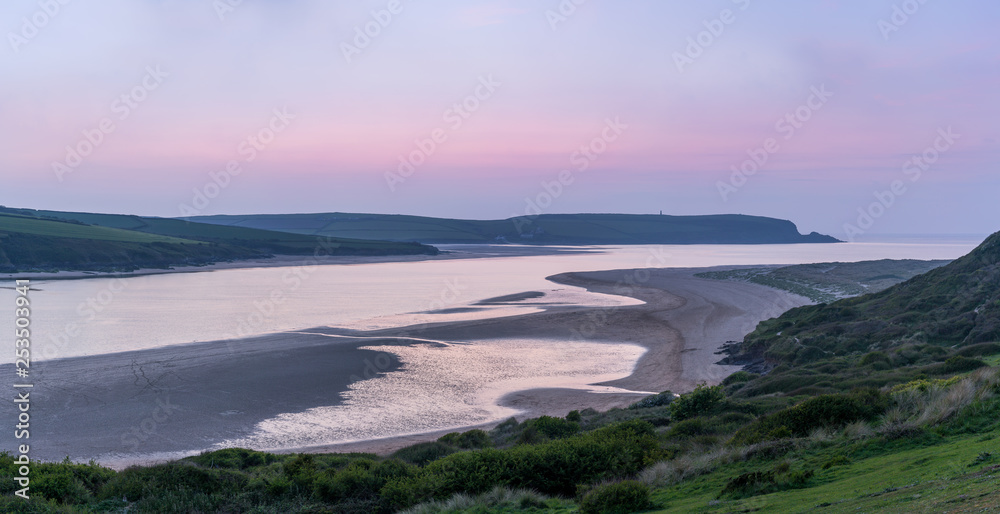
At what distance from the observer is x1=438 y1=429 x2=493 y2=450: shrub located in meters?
15.9

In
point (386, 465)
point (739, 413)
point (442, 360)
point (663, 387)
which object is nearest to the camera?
point (386, 465)

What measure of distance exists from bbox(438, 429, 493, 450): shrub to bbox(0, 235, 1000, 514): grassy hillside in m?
0.05

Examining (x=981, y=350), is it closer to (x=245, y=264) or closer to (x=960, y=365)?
(x=960, y=365)

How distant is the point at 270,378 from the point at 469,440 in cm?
1174

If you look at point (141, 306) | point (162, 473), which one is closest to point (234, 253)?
point (141, 306)

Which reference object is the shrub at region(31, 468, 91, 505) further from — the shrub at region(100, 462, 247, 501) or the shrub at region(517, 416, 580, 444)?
the shrub at region(517, 416, 580, 444)

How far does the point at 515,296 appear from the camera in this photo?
53719 mm

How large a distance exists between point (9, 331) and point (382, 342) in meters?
19.1

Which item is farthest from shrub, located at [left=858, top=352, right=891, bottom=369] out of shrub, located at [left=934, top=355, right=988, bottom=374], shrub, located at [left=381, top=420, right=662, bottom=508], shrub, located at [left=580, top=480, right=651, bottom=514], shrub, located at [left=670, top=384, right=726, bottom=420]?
shrub, located at [left=580, top=480, right=651, bottom=514]

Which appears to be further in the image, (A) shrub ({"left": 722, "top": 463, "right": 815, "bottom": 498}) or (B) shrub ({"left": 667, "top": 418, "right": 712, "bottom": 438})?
(B) shrub ({"left": 667, "top": 418, "right": 712, "bottom": 438})

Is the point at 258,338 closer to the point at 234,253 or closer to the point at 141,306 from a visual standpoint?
the point at 141,306

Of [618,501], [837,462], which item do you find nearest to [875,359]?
[837,462]

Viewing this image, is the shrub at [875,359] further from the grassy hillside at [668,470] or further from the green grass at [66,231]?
the green grass at [66,231]

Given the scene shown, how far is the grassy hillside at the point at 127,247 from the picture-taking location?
83.1 meters
